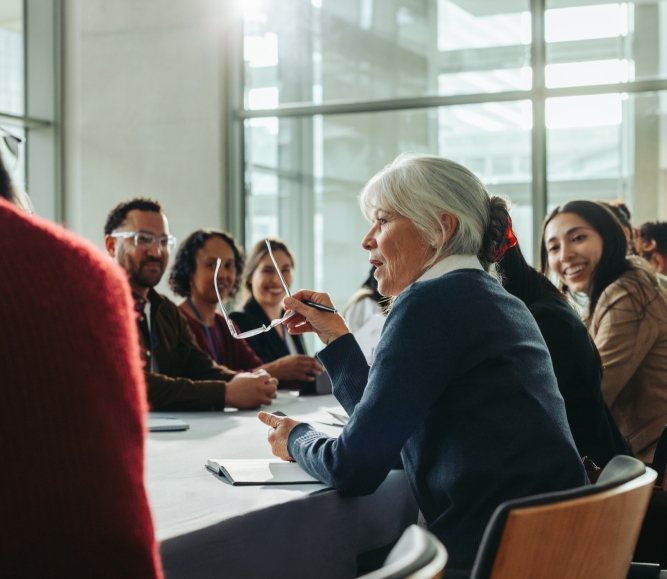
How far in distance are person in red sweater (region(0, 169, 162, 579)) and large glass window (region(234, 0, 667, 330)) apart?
5380mm

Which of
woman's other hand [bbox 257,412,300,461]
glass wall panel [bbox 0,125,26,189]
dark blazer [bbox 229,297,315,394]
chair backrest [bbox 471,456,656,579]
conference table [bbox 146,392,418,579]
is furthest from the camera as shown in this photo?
dark blazer [bbox 229,297,315,394]

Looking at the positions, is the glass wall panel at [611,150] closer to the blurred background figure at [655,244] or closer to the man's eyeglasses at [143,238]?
the blurred background figure at [655,244]

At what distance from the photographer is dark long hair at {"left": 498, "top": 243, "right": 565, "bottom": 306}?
90.4 inches

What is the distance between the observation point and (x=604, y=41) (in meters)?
5.69

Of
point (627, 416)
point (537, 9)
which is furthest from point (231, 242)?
point (537, 9)

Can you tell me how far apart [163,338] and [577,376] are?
5.57 ft

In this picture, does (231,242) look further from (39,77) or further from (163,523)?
(39,77)

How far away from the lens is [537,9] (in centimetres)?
580

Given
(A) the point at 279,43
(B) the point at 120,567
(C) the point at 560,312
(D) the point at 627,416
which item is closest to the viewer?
(B) the point at 120,567

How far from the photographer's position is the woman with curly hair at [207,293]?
12.5 ft

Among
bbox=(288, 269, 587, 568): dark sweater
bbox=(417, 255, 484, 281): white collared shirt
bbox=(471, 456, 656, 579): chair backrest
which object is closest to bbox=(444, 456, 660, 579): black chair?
bbox=(471, 456, 656, 579): chair backrest

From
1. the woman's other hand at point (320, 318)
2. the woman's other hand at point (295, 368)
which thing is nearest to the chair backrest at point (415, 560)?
the woman's other hand at point (320, 318)

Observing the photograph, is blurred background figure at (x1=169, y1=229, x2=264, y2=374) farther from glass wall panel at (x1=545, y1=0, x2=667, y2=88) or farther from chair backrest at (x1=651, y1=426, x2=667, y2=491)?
glass wall panel at (x1=545, y1=0, x2=667, y2=88)

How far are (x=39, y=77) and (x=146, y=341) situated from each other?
14.8ft
